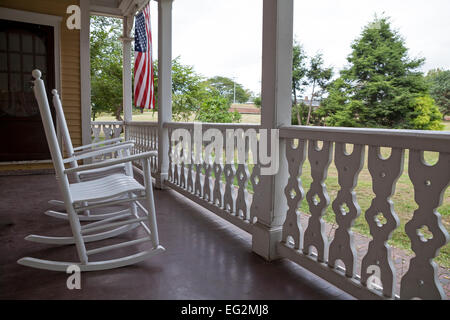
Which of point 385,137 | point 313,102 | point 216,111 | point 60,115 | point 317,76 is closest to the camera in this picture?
point 385,137

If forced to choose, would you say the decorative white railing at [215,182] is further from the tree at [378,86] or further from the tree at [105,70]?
the tree at [105,70]

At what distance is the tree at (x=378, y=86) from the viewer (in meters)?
9.03

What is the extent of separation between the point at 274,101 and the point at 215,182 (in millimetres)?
1246

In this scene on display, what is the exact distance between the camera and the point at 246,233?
9.35 feet

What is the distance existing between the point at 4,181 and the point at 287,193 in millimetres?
4630

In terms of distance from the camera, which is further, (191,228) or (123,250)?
(191,228)

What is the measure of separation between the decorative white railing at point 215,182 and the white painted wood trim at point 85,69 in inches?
100

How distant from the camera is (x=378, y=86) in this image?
29.7 ft

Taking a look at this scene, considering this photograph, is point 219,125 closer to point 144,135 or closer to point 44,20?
point 144,135

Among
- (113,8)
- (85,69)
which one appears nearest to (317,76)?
(113,8)

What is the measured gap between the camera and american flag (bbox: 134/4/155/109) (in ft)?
17.3

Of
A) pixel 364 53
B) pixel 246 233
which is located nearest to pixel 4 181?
pixel 246 233

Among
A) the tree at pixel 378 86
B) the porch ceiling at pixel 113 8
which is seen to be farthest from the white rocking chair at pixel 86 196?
the tree at pixel 378 86
